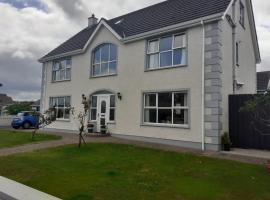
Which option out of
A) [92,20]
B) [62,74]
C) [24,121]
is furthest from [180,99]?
[24,121]

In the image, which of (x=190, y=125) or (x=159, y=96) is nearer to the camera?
(x=190, y=125)

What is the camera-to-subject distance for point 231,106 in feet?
44.2

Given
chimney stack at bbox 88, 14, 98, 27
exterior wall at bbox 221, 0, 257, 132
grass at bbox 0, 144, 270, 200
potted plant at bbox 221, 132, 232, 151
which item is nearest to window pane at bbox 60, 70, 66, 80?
chimney stack at bbox 88, 14, 98, 27

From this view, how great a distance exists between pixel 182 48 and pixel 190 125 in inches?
165

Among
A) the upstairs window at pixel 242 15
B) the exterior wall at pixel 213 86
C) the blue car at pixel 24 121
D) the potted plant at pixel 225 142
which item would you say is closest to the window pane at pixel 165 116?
the exterior wall at pixel 213 86

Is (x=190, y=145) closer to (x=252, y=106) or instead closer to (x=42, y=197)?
(x=252, y=106)

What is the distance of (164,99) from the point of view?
1445cm

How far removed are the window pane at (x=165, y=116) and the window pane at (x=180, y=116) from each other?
0.31 m

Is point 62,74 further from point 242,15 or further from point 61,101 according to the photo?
point 242,15

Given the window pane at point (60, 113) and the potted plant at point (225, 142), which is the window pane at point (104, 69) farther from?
the potted plant at point (225, 142)

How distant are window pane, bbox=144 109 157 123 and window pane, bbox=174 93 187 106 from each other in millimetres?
1518

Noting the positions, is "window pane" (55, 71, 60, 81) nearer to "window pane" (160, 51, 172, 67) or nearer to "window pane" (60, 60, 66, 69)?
"window pane" (60, 60, 66, 69)

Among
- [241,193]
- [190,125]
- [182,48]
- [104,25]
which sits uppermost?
[104,25]

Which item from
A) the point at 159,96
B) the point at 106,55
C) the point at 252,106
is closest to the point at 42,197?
the point at 252,106
